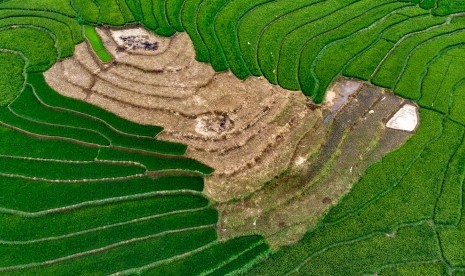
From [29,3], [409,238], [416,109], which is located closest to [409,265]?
[409,238]

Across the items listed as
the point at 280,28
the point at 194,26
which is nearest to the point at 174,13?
the point at 194,26

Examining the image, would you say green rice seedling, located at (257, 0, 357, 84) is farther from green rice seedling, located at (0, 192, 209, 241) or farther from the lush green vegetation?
green rice seedling, located at (0, 192, 209, 241)

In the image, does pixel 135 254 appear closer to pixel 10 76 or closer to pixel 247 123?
pixel 247 123

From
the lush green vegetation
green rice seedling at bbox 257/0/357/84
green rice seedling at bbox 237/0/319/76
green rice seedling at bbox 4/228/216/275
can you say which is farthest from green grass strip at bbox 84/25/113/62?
green rice seedling at bbox 4/228/216/275

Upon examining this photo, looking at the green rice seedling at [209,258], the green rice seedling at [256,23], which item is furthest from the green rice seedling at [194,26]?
the green rice seedling at [209,258]

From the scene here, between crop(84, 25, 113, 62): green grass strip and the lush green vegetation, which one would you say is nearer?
the lush green vegetation
